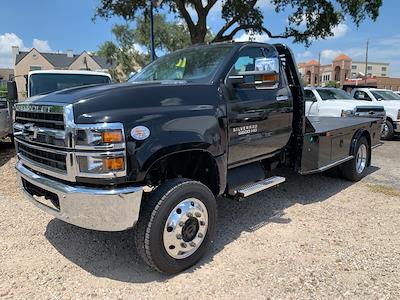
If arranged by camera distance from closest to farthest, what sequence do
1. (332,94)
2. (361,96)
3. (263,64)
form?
(263,64) → (332,94) → (361,96)

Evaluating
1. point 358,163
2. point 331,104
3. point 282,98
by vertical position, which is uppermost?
point 282,98

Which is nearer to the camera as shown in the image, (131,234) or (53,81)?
(131,234)

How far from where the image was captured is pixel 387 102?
44.4 feet

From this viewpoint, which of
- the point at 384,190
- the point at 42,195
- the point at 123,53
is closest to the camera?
the point at 42,195

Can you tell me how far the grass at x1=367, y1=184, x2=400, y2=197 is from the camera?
19.6ft

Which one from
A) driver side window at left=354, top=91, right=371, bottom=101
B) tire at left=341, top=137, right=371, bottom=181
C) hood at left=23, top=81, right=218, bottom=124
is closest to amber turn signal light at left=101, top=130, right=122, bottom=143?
hood at left=23, top=81, right=218, bottom=124

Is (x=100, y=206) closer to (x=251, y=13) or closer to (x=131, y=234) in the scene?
(x=131, y=234)

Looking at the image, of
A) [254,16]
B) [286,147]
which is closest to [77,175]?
[286,147]

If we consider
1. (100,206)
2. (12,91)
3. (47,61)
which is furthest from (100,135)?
(47,61)

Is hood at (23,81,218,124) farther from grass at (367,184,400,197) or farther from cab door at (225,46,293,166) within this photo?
grass at (367,184,400,197)

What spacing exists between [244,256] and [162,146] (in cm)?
144

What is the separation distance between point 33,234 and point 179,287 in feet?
6.60

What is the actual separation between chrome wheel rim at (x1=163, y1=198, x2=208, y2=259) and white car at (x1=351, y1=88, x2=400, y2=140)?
37.0 feet

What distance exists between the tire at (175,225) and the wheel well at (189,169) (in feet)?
0.95
